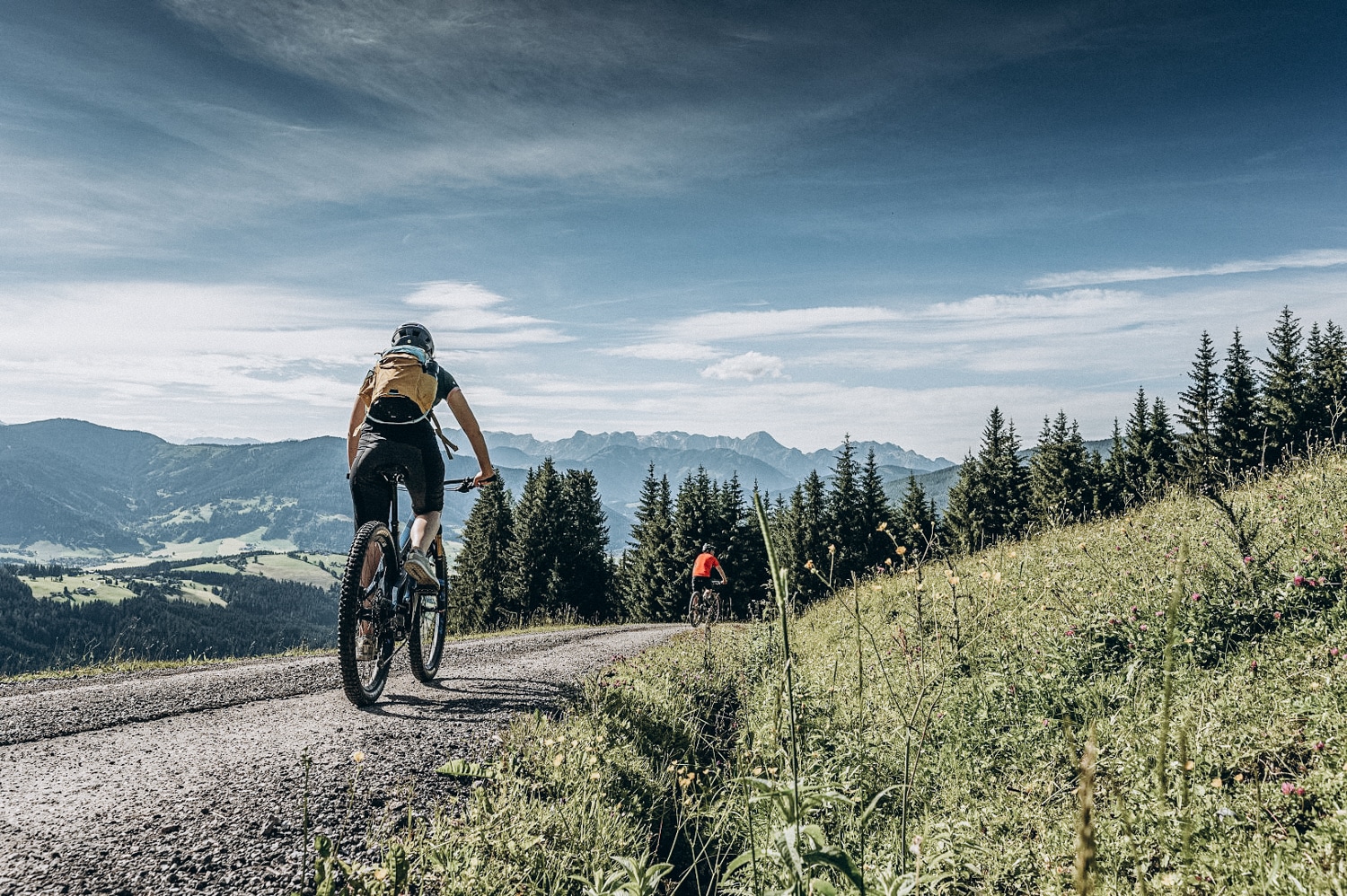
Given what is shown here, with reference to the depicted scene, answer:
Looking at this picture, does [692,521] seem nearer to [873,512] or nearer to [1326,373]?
[873,512]

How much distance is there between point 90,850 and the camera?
9.88 feet

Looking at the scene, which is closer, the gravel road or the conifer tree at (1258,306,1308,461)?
the gravel road

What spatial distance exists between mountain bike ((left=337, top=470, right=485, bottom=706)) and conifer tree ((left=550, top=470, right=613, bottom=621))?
36.7m

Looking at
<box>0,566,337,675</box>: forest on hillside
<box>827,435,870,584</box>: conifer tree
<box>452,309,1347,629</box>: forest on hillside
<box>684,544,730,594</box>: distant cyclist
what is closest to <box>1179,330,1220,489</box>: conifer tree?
<box>452,309,1347,629</box>: forest on hillside

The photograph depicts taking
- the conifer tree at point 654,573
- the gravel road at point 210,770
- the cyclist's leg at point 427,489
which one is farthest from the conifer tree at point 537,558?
the cyclist's leg at point 427,489

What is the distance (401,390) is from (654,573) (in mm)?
43137

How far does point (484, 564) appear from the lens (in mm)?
45500

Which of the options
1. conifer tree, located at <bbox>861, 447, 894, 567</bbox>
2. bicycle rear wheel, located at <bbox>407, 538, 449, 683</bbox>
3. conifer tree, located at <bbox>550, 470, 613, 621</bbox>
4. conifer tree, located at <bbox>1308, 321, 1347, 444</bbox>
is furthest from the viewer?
conifer tree, located at <bbox>861, 447, 894, 567</bbox>

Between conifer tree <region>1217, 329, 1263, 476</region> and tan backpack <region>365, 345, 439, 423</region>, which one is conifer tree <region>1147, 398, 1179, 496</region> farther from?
tan backpack <region>365, 345, 439, 423</region>

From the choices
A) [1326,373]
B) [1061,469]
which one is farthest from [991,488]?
[1326,373]

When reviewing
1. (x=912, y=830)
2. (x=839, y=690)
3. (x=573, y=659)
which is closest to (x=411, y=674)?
(x=573, y=659)

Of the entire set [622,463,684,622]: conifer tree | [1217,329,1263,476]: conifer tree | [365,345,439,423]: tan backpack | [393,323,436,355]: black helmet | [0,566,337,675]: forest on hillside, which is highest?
[1217,329,1263,476]: conifer tree

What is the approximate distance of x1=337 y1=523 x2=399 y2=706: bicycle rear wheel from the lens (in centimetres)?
504

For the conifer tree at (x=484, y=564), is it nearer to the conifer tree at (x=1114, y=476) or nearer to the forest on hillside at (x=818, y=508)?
the forest on hillside at (x=818, y=508)
